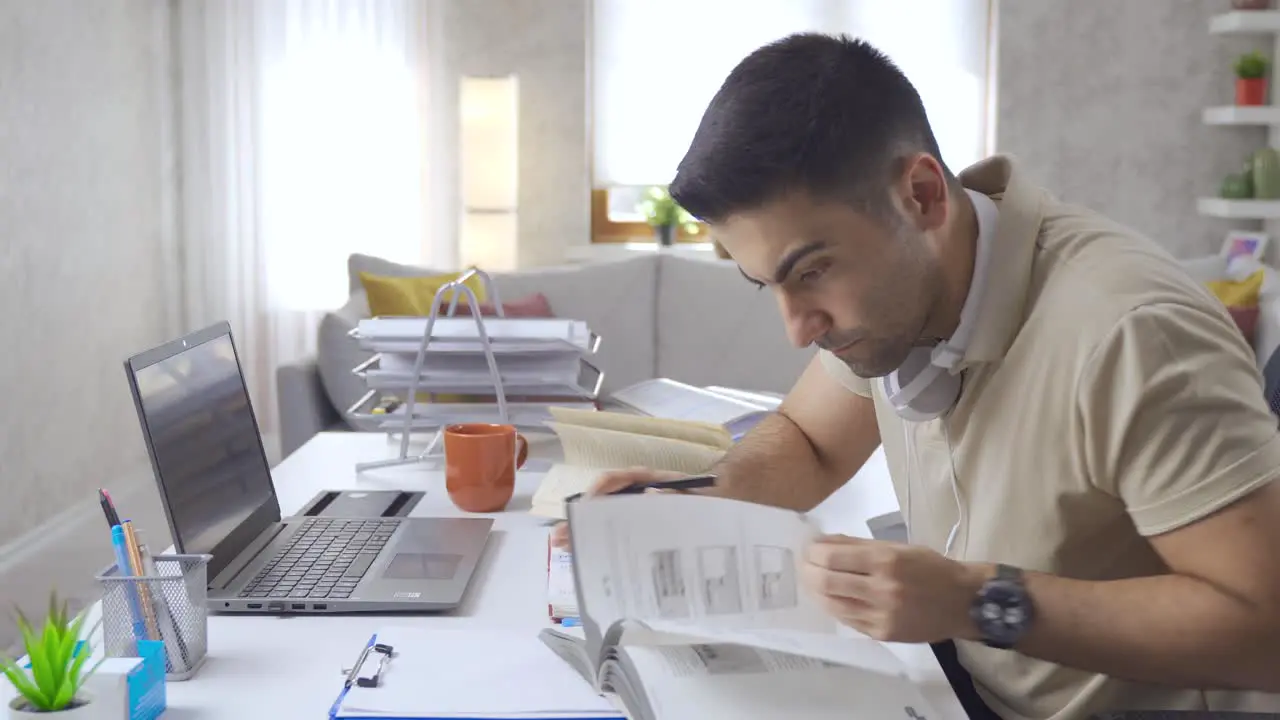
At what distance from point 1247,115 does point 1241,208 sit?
1.09ft

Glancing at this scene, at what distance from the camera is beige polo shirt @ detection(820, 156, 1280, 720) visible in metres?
0.96

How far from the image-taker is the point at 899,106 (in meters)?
1.11

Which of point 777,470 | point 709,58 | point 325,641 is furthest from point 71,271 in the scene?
point 325,641

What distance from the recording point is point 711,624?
0.97 metres

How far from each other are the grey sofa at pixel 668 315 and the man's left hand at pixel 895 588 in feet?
9.07

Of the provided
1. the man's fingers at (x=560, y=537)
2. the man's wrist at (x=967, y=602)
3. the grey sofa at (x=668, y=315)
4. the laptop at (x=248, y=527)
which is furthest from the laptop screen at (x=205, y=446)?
the grey sofa at (x=668, y=315)

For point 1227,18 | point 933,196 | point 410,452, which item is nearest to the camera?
point 933,196

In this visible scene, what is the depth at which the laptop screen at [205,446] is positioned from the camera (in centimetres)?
120

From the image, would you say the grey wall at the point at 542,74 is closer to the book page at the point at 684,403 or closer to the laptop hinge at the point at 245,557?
the book page at the point at 684,403

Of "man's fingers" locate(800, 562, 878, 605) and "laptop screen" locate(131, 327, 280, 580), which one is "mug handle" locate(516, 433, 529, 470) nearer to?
"laptop screen" locate(131, 327, 280, 580)

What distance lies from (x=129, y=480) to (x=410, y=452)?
2643 millimetres

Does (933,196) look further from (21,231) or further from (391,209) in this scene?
(391,209)

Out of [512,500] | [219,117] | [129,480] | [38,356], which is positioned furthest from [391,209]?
[512,500]

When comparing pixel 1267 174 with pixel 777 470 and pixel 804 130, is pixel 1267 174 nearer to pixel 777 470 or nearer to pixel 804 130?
pixel 777 470
